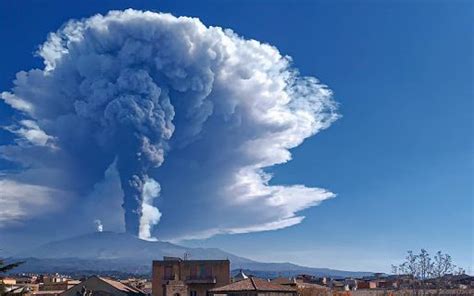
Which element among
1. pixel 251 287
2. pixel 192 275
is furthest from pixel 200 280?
pixel 251 287

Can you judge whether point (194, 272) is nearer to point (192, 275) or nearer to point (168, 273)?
point (192, 275)

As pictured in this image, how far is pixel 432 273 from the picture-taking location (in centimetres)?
3584

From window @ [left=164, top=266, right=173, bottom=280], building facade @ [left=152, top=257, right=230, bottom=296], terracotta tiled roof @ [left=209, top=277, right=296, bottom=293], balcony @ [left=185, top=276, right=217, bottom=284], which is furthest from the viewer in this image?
window @ [left=164, top=266, right=173, bottom=280]

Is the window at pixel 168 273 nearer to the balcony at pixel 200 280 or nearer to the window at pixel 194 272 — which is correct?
the balcony at pixel 200 280

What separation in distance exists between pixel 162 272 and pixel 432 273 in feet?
133

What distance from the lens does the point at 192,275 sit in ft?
233

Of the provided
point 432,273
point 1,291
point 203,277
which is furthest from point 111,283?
point 1,291

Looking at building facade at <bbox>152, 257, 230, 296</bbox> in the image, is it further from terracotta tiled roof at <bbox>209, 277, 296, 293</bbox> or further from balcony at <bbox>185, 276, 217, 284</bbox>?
terracotta tiled roof at <bbox>209, 277, 296, 293</bbox>

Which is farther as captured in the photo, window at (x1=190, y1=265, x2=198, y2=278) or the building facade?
window at (x1=190, y1=265, x2=198, y2=278)

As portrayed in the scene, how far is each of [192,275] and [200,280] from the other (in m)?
1.12

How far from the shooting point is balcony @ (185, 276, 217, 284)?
70.1 meters

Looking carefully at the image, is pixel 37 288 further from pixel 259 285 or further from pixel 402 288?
pixel 402 288

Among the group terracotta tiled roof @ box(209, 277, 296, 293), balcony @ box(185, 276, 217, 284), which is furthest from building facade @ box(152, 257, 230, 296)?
terracotta tiled roof @ box(209, 277, 296, 293)

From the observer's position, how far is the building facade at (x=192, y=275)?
69875 mm
